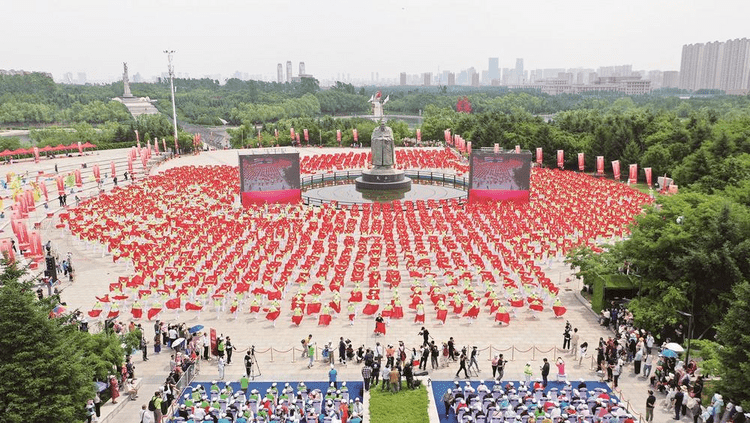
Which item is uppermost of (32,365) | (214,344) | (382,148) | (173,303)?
(382,148)

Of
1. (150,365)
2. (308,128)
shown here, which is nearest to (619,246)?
(150,365)

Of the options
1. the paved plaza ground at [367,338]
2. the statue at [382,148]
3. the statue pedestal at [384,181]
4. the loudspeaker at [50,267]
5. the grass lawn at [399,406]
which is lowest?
the paved plaza ground at [367,338]

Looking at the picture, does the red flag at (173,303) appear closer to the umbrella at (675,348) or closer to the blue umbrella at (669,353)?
the blue umbrella at (669,353)

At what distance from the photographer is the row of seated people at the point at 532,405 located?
15.6m

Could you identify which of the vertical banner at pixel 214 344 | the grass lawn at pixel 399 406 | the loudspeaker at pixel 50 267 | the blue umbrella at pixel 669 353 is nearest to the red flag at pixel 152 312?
the vertical banner at pixel 214 344

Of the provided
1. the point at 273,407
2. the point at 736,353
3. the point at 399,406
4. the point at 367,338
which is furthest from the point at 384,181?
the point at 736,353

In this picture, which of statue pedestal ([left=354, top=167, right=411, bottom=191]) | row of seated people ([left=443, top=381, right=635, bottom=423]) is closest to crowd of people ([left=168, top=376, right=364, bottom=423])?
row of seated people ([left=443, top=381, right=635, bottom=423])

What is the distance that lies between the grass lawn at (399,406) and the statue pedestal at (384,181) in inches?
1272

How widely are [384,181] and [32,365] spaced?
37761 mm

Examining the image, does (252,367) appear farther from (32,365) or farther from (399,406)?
(32,365)

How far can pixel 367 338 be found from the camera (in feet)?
73.7

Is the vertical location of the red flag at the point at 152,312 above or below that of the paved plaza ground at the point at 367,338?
above

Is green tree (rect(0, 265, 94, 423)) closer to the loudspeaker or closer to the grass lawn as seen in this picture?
the grass lawn

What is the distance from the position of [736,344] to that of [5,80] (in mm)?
194441
